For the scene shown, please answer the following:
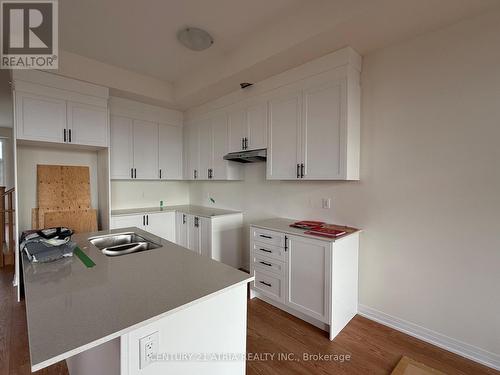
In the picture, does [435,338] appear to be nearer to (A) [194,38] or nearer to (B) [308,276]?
(B) [308,276]

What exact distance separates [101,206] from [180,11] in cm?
293

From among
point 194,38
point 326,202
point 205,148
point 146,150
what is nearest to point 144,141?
point 146,150

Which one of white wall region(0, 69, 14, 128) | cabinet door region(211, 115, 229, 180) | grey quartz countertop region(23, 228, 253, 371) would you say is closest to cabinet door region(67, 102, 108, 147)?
white wall region(0, 69, 14, 128)

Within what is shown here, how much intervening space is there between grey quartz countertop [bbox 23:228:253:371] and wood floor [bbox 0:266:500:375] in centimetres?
102

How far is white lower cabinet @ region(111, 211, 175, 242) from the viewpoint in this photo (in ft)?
11.8

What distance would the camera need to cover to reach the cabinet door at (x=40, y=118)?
276 centimetres

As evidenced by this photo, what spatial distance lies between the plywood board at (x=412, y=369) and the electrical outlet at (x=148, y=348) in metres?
1.75

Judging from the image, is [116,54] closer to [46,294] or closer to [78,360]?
[46,294]

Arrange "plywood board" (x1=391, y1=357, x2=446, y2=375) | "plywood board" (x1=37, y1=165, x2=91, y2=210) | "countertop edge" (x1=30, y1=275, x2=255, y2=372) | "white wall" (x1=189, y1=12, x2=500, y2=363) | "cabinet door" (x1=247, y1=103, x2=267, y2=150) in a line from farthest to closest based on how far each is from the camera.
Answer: "plywood board" (x1=37, y1=165, x2=91, y2=210)
"cabinet door" (x1=247, y1=103, x2=267, y2=150)
"white wall" (x1=189, y1=12, x2=500, y2=363)
"plywood board" (x1=391, y1=357, x2=446, y2=375)
"countertop edge" (x1=30, y1=275, x2=255, y2=372)

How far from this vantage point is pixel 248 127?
322 cm

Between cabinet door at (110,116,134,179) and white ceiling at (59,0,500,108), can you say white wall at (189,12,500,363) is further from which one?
cabinet door at (110,116,134,179)

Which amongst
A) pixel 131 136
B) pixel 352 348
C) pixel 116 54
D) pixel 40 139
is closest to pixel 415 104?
pixel 352 348

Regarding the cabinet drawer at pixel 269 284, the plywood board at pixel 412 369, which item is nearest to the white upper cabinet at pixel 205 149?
the cabinet drawer at pixel 269 284

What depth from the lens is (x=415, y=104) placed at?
85.7 inches
